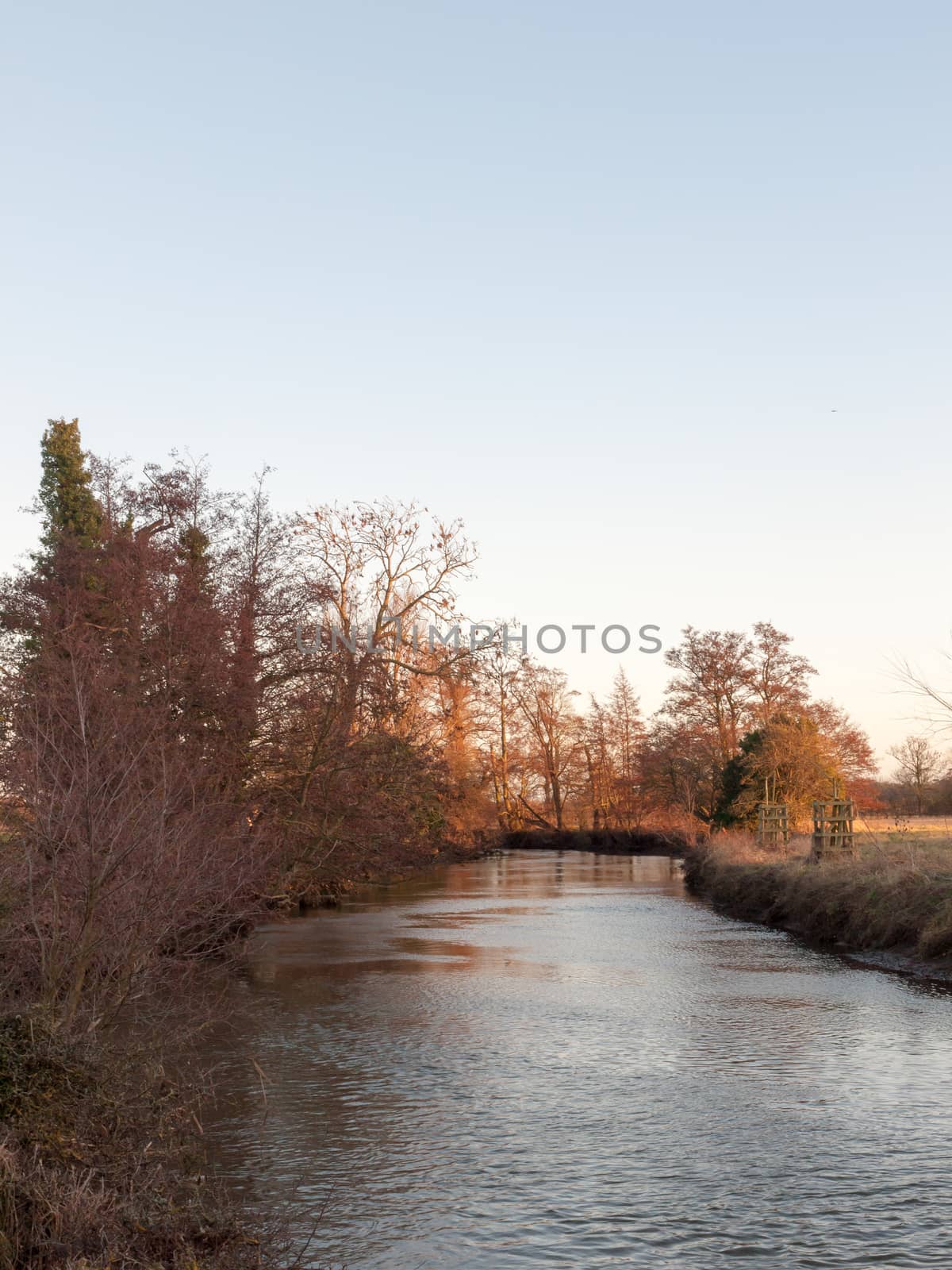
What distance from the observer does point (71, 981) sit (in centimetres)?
893

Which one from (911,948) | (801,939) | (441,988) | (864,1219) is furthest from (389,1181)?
(801,939)

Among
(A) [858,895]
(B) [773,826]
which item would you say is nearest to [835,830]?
(A) [858,895]

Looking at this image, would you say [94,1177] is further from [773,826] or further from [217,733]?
[773,826]

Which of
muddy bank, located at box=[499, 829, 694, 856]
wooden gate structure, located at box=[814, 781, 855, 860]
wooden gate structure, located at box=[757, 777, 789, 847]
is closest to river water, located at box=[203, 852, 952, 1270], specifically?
wooden gate structure, located at box=[814, 781, 855, 860]

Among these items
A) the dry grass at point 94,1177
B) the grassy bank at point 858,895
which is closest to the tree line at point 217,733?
the dry grass at point 94,1177

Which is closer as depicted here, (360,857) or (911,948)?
(911,948)

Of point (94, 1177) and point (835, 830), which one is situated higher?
point (835, 830)

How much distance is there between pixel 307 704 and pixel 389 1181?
60.0ft

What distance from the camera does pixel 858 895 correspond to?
23.1 meters

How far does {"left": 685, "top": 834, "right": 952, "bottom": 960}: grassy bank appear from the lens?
2023 cm

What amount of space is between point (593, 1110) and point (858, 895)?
44.7ft

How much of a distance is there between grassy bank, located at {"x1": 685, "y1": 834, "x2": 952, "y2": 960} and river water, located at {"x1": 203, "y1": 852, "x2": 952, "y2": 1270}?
45.6 inches

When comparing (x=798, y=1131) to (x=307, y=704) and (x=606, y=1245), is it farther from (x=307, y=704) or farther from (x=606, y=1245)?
(x=307, y=704)

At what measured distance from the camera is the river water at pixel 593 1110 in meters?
7.89
